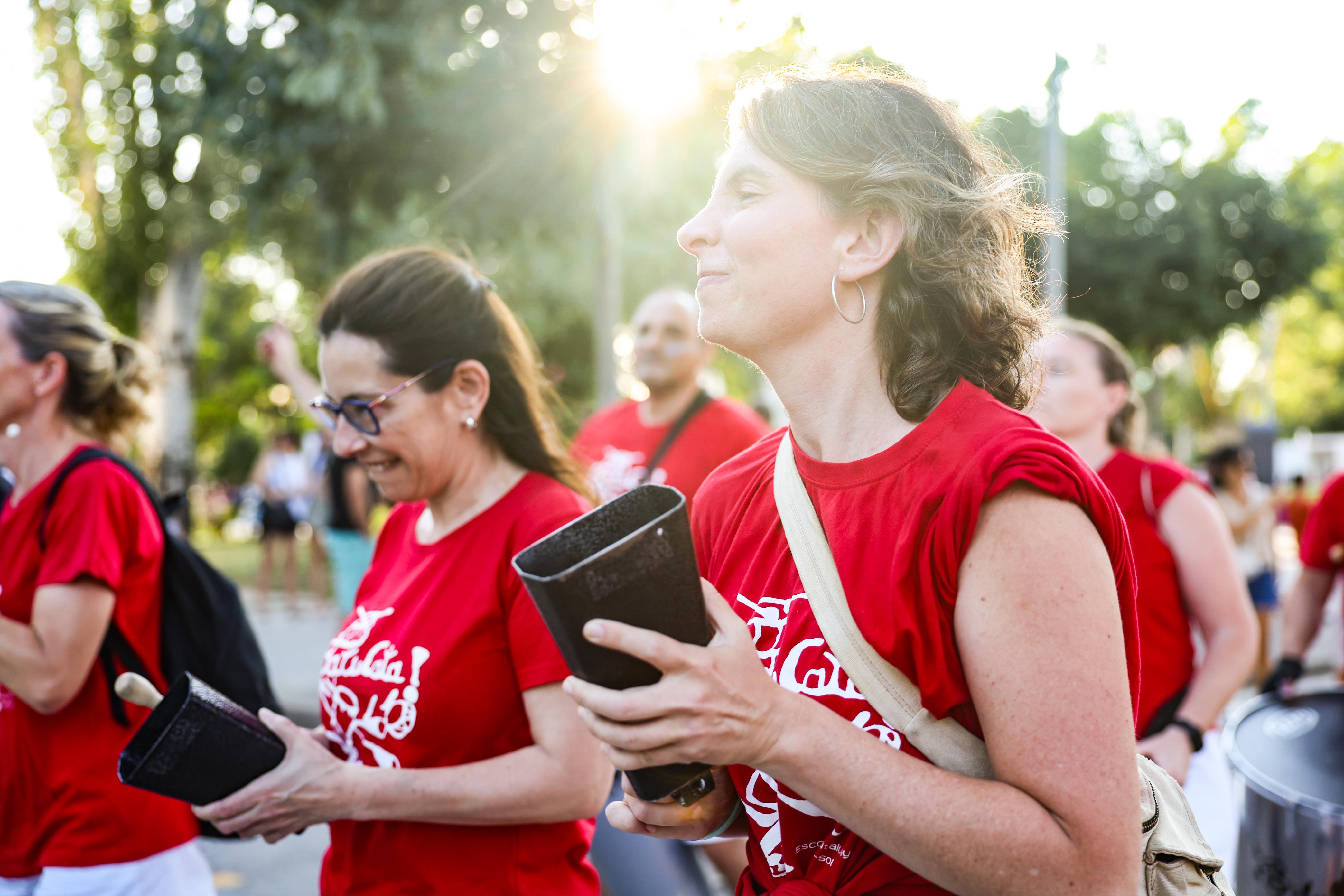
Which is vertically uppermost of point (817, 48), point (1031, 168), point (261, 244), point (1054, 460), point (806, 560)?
point (817, 48)

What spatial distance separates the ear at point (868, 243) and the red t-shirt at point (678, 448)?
2937 millimetres

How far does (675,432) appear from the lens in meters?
4.66

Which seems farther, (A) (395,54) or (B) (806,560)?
(A) (395,54)

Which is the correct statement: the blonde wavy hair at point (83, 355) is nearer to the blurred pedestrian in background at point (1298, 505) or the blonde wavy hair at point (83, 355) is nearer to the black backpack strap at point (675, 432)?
the black backpack strap at point (675, 432)

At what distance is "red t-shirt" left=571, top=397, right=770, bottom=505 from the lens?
14.8 ft

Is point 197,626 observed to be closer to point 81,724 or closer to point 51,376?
point 81,724

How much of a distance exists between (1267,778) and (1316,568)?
1.64 m

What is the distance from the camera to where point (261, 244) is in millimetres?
11148

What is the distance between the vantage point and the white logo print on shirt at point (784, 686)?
48.6 inches

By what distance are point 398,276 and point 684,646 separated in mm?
1495

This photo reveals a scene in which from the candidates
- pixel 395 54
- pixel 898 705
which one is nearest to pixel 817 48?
pixel 898 705

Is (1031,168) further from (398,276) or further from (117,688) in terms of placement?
(117,688)

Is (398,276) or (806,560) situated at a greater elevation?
(398,276)

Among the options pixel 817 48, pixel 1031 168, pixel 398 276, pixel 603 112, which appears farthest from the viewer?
pixel 603 112
